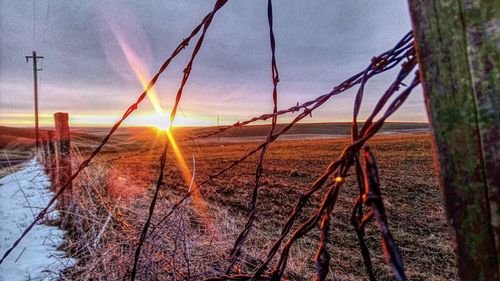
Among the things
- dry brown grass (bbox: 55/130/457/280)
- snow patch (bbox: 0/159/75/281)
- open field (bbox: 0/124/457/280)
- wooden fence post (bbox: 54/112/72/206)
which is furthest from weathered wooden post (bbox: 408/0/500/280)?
wooden fence post (bbox: 54/112/72/206)

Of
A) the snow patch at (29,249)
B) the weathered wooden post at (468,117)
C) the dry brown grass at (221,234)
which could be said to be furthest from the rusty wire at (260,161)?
the snow patch at (29,249)

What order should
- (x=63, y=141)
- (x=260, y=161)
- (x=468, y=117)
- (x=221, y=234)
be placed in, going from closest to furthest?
(x=468, y=117) < (x=260, y=161) < (x=221, y=234) < (x=63, y=141)

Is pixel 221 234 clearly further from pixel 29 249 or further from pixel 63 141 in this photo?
pixel 63 141

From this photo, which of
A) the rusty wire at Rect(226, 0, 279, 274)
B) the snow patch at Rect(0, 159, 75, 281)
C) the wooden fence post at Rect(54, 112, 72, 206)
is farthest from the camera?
the wooden fence post at Rect(54, 112, 72, 206)

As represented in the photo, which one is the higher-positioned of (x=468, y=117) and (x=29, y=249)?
(x=468, y=117)

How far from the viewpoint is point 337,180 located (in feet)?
2.35

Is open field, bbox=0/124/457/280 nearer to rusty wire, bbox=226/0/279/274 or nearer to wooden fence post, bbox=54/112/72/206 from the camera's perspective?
wooden fence post, bbox=54/112/72/206

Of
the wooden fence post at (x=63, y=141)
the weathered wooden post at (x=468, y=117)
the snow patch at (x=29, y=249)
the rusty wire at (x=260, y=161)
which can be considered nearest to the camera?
the weathered wooden post at (x=468, y=117)

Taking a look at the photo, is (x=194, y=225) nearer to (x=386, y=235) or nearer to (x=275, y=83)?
(x=275, y=83)

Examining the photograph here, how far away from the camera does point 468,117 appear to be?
583mm

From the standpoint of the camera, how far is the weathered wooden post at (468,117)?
0.57 metres

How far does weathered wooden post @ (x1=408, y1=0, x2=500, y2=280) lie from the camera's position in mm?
572

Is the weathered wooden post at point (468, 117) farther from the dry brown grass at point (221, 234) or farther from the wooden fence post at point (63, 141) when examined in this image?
the wooden fence post at point (63, 141)

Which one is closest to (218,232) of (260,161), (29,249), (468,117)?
(29,249)
